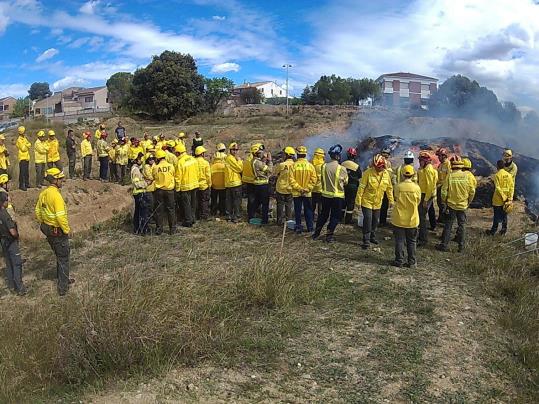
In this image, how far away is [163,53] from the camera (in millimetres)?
→ 43781

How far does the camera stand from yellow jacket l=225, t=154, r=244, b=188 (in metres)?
10.7

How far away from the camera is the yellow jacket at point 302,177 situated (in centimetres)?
986

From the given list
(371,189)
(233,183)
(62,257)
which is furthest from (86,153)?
(371,189)

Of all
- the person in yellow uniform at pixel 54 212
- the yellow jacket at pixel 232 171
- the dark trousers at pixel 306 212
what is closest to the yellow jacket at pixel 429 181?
the dark trousers at pixel 306 212

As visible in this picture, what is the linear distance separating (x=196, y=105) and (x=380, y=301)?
3898 centimetres

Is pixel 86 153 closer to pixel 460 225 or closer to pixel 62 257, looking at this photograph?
pixel 62 257

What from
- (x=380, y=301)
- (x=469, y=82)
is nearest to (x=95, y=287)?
(x=380, y=301)

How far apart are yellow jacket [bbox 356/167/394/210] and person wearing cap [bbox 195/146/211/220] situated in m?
3.59

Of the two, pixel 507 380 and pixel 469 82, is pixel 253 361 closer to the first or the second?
pixel 507 380

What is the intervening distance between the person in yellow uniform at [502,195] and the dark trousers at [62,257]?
7811 mm

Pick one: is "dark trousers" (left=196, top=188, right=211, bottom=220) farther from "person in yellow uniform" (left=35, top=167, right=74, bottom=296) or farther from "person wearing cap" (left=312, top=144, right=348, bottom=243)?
"person in yellow uniform" (left=35, top=167, right=74, bottom=296)

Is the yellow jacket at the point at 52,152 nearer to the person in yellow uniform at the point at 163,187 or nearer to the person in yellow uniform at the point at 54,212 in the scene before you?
the person in yellow uniform at the point at 163,187

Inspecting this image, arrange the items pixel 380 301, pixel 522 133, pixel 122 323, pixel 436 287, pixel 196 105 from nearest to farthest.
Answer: pixel 122 323 → pixel 380 301 → pixel 436 287 → pixel 522 133 → pixel 196 105

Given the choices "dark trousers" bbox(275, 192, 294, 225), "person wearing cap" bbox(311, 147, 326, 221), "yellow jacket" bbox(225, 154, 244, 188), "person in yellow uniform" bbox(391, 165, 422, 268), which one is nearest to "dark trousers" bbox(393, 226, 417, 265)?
"person in yellow uniform" bbox(391, 165, 422, 268)
